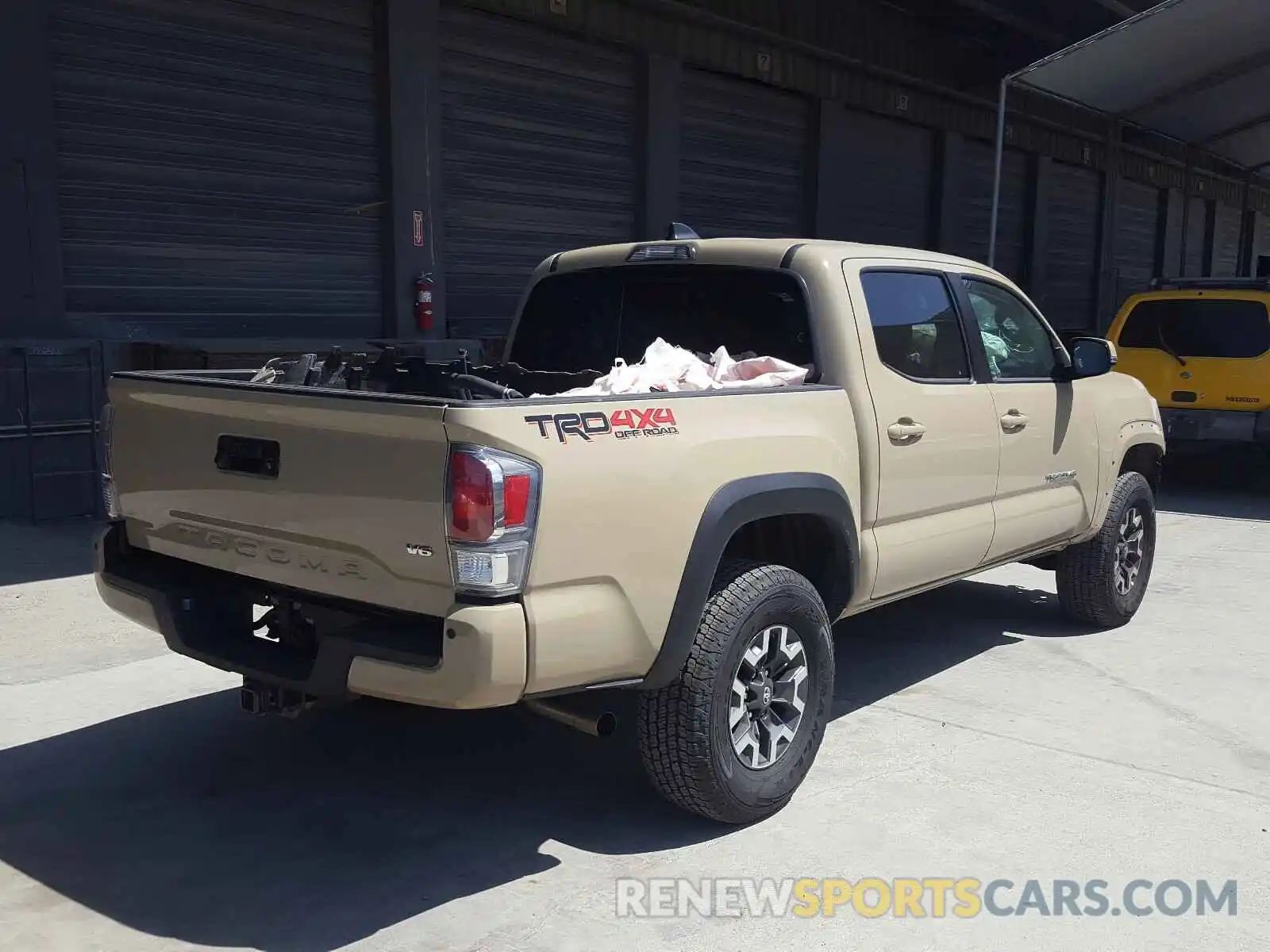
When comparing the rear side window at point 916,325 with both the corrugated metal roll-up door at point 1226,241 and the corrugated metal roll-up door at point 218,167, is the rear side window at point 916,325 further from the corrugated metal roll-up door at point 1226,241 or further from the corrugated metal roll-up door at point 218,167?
the corrugated metal roll-up door at point 1226,241

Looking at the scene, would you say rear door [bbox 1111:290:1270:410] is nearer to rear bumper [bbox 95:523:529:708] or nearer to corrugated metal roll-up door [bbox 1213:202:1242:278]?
rear bumper [bbox 95:523:529:708]

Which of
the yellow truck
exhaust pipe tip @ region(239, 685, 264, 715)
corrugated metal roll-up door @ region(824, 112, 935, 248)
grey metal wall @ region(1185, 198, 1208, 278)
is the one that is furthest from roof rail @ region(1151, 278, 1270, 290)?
grey metal wall @ region(1185, 198, 1208, 278)

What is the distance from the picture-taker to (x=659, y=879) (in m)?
3.58

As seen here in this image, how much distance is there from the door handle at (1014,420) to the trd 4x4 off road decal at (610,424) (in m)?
2.30

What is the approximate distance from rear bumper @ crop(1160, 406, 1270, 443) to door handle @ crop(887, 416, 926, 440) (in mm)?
6989

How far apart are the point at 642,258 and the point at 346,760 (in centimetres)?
235

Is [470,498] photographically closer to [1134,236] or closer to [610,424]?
[610,424]

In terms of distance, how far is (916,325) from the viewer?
4.95m

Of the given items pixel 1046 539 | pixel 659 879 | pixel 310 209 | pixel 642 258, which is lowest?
pixel 659 879

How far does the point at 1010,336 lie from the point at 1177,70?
13.0 meters

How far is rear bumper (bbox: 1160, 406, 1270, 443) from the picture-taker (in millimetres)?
10695

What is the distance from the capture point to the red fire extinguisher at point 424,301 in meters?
11.0

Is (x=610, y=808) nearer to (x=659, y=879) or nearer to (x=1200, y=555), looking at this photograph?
(x=659, y=879)

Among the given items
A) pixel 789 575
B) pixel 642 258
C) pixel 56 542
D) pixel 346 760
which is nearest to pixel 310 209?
pixel 56 542
